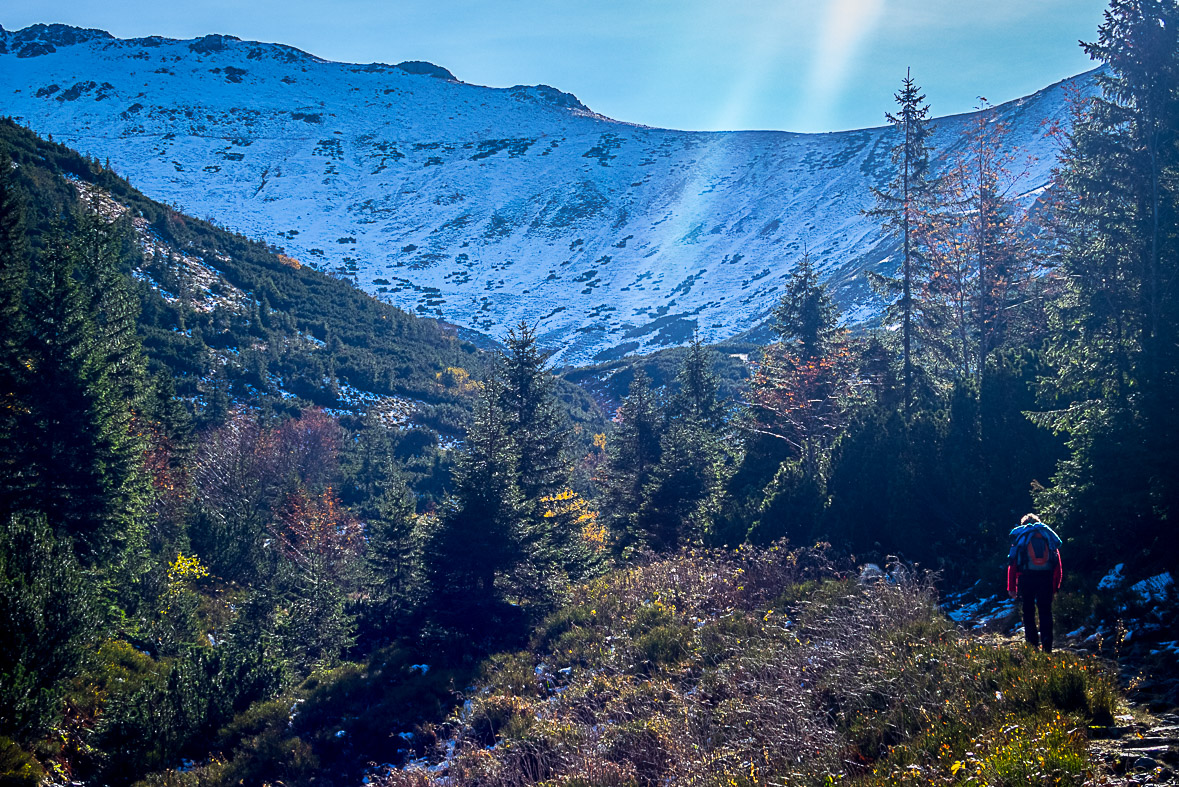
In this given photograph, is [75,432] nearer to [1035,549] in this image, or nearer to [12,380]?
[12,380]

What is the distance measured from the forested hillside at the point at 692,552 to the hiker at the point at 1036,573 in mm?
556

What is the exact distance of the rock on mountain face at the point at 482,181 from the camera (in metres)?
89.2

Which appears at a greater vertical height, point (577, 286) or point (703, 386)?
point (577, 286)

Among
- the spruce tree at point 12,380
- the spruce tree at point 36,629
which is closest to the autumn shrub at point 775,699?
the spruce tree at point 36,629

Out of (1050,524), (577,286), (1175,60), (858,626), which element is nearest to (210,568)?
(858,626)

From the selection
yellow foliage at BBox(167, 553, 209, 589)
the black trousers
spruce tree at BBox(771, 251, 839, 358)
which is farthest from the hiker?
yellow foliage at BBox(167, 553, 209, 589)

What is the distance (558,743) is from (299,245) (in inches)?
3934

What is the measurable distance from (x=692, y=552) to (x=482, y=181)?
4512 inches

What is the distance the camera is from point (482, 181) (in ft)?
396

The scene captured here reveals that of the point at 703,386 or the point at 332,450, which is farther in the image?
the point at 332,450

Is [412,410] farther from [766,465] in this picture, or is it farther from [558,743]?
[558,743]

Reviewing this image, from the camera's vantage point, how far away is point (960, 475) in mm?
14500

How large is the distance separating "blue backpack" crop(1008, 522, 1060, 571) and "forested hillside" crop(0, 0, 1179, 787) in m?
1.03

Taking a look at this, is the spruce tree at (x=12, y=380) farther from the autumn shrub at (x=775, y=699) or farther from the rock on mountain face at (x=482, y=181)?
the rock on mountain face at (x=482, y=181)
